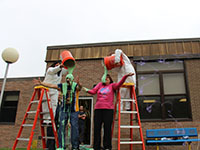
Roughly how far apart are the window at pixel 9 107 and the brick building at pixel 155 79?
0.05 meters

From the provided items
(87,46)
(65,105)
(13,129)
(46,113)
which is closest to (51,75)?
(46,113)

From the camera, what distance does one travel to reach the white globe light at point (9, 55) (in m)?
4.44

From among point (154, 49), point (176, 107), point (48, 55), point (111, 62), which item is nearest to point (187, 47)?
point (154, 49)

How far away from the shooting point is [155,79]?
291 inches

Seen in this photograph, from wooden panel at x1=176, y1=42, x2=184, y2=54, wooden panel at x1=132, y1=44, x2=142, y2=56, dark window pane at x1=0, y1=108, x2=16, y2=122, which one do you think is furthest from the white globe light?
wooden panel at x1=176, y1=42, x2=184, y2=54

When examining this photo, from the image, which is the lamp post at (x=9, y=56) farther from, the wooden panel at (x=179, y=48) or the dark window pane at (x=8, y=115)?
the wooden panel at (x=179, y=48)

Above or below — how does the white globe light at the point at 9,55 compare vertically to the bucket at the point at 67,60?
above

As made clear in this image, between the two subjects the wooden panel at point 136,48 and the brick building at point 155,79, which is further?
the wooden panel at point 136,48

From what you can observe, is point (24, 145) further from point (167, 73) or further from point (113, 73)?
point (167, 73)

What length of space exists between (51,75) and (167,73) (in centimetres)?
513

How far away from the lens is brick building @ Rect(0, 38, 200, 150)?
6879 mm

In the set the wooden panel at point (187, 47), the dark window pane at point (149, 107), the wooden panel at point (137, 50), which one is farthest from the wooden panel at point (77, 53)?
the wooden panel at point (187, 47)

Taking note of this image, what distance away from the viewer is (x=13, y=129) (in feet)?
27.1

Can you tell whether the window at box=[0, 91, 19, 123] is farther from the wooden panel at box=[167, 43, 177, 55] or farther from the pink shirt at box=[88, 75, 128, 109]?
the wooden panel at box=[167, 43, 177, 55]
